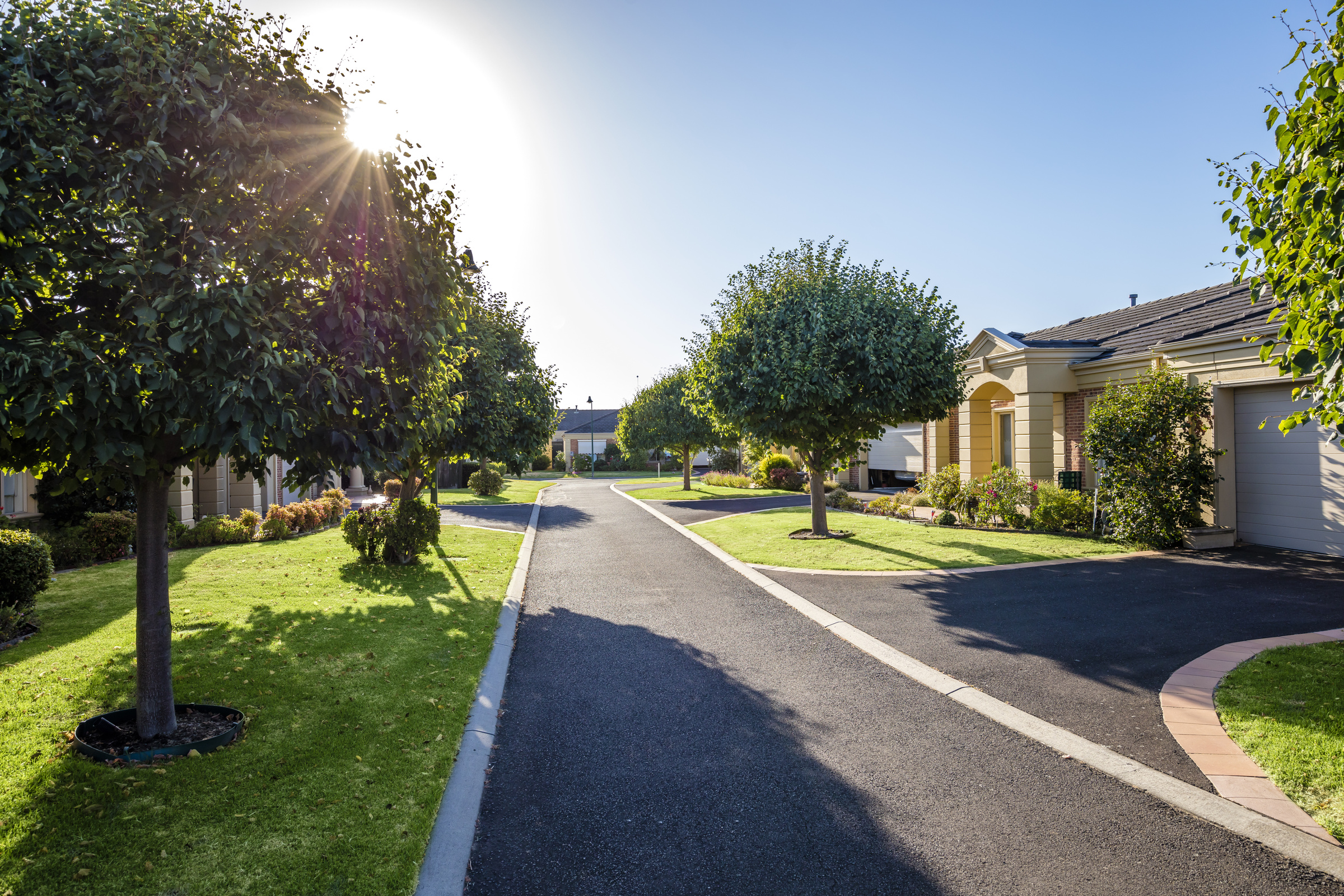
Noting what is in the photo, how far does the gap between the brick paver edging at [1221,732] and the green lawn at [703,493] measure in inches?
767

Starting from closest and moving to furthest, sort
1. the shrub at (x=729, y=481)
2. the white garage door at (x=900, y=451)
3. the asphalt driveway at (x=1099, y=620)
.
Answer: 1. the asphalt driveway at (x=1099, y=620)
2. the white garage door at (x=900, y=451)
3. the shrub at (x=729, y=481)

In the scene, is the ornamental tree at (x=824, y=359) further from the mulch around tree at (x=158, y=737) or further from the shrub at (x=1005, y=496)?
the mulch around tree at (x=158, y=737)

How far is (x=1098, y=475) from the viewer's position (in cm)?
1262

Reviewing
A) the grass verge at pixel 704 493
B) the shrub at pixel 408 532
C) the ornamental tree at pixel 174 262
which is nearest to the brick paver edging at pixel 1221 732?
the ornamental tree at pixel 174 262

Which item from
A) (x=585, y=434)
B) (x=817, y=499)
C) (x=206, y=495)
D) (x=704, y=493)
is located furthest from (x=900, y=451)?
(x=585, y=434)

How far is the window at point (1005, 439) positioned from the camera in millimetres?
18672

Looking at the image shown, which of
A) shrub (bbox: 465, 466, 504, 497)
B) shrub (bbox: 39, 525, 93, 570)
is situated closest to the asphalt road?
shrub (bbox: 39, 525, 93, 570)

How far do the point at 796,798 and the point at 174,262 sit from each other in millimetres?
4934

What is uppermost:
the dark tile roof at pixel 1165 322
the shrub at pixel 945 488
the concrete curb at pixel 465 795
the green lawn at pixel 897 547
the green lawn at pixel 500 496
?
the dark tile roof at pixel 1165 322

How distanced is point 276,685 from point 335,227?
12.8 feet

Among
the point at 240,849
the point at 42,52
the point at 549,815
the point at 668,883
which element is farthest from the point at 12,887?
the point at 42,52

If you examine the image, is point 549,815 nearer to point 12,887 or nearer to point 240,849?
point 240,849

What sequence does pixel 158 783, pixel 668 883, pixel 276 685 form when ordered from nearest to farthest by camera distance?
pixel 668 883 < pixel 158 783 < pixel 276 685

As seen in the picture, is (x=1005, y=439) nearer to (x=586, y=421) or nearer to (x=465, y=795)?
(x=465, y=795)
